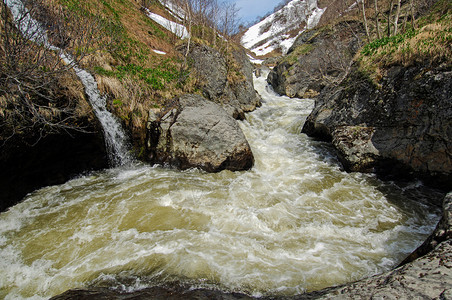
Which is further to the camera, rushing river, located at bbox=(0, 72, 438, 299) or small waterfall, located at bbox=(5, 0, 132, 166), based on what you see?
small waterfall, located at bbox=(5, 0, 132, 166)

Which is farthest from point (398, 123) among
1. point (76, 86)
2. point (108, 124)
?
point (76, 86)

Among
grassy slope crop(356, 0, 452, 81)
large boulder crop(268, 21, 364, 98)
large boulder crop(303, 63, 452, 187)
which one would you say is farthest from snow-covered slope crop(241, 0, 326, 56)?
large boulder crop(303, 63, 452, 187)

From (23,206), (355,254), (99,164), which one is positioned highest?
(99,164)

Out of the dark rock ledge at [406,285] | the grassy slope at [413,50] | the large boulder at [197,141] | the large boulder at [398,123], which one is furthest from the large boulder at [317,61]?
the dark rock ledge at [406,285]

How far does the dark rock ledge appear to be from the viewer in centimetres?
161

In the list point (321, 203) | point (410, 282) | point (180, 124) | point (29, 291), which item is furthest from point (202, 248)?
point (180, 124)

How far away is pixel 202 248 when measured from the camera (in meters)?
3.68

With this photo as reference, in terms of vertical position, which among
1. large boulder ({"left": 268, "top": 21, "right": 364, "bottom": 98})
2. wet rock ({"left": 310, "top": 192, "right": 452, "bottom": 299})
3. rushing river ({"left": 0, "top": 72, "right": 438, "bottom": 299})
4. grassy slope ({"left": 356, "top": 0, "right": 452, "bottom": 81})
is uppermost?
large boulder ({"left": 268, "top": 21, "right": 364, "bottom": 98})

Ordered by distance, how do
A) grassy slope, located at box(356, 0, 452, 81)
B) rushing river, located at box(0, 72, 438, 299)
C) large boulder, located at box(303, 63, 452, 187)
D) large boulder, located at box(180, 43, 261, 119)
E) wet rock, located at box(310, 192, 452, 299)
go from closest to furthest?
1. wet rock, located at box(310, 192, 452, 299)
2. rushing river, located at box(0, 72, 438, 299)
3. large boulder, located at box(303, 63, 452, 187)
4. grassy slope, located at box(356, 0, 452, 81)
5. large boulder, located at box(180, 43, 261, 119)

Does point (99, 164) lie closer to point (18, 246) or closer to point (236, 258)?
point (18, 246)

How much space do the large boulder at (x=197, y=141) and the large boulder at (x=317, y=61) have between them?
12.6 meters

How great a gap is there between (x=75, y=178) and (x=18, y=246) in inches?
120

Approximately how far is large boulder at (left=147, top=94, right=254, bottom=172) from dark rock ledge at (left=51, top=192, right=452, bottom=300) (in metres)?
4.65

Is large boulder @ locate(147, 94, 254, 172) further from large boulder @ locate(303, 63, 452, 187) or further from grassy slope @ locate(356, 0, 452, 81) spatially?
grassy slope @ locate(356, 0, 452, 81)
